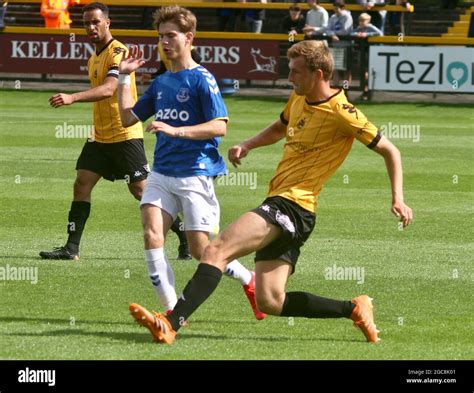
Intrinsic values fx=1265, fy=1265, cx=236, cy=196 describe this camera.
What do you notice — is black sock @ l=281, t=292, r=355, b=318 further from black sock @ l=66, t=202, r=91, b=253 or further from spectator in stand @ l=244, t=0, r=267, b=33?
spectator in stand @ l=244, t=0, r=267, b=33

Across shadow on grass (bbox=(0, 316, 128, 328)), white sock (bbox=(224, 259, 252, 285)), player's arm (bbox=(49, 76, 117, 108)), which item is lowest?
shadow on grass (bbox=(0, 316, 128, 328))

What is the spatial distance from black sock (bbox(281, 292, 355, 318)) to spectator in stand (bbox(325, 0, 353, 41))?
22.9 metres

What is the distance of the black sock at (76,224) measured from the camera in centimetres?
1249

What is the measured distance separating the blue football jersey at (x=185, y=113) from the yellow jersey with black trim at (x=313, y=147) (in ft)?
2.37

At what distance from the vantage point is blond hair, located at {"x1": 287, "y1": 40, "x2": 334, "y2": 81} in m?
8.58

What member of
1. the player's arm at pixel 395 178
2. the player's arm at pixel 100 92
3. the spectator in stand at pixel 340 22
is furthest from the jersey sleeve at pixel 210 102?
the spectator in stand at pixel 340 22

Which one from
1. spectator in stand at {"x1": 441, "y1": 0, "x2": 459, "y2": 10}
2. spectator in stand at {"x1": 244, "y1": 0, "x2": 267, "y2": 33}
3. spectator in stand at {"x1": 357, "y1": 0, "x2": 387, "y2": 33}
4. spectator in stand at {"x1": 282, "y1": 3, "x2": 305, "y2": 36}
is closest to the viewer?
spectator in stand at {"x1": 357, "y1": 0, "x2": 387, "y2": 33}

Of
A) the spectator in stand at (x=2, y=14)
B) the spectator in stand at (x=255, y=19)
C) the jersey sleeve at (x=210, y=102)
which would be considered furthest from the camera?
the spectator in stand at (x=255, y=19)

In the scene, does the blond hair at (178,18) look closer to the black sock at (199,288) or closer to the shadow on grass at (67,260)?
the black sock at (199,288)

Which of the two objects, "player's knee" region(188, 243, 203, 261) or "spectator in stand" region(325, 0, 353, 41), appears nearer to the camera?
"player's knee" region(188, 243, 203, 261)

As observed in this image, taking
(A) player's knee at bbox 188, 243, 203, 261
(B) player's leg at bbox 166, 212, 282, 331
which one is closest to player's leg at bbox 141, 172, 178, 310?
(A) player's knee at bbox 188, 243, 203, 261

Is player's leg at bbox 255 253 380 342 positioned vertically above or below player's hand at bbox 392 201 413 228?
below
